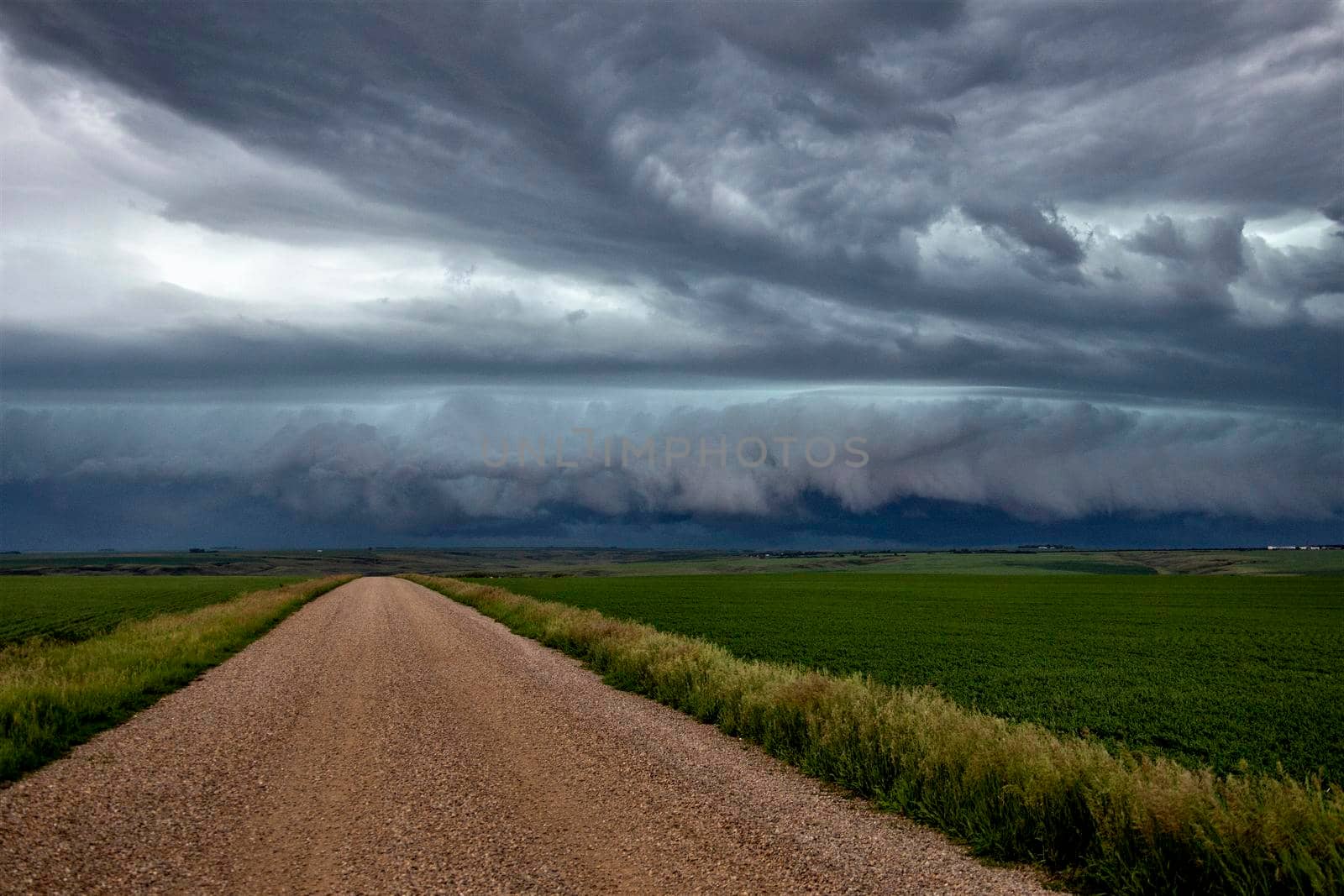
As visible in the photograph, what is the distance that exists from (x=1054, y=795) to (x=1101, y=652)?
26998mm

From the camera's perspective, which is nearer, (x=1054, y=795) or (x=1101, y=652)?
(x=1054, y=795)

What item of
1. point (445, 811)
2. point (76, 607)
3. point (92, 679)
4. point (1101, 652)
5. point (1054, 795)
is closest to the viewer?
point (1054, 795)

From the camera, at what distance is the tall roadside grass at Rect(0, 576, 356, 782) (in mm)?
12727

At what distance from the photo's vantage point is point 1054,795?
8.70 meters

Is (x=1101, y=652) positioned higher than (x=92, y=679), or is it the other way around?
(x=92, y=679)

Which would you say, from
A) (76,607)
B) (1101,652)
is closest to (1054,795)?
(1101,652)

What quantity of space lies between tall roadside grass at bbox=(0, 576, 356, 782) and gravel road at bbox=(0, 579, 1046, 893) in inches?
25.7

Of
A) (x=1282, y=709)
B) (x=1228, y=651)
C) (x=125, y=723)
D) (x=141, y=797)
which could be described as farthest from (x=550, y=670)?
(x=1228, y=651)

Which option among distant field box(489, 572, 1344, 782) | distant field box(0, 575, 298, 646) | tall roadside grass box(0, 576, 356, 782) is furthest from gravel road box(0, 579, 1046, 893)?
distant field box(0, 575, 298, 646)

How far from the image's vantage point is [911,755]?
1059cm

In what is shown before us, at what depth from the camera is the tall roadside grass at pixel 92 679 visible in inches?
501

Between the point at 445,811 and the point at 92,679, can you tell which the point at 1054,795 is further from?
the point at 92,679

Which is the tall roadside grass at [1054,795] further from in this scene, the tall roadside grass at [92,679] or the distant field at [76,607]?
the distant field at [76,607]

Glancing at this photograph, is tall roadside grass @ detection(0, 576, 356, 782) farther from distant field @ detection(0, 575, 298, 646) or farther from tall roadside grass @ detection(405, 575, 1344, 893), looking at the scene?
distant field @ detection(0, 575, 298, 646)
